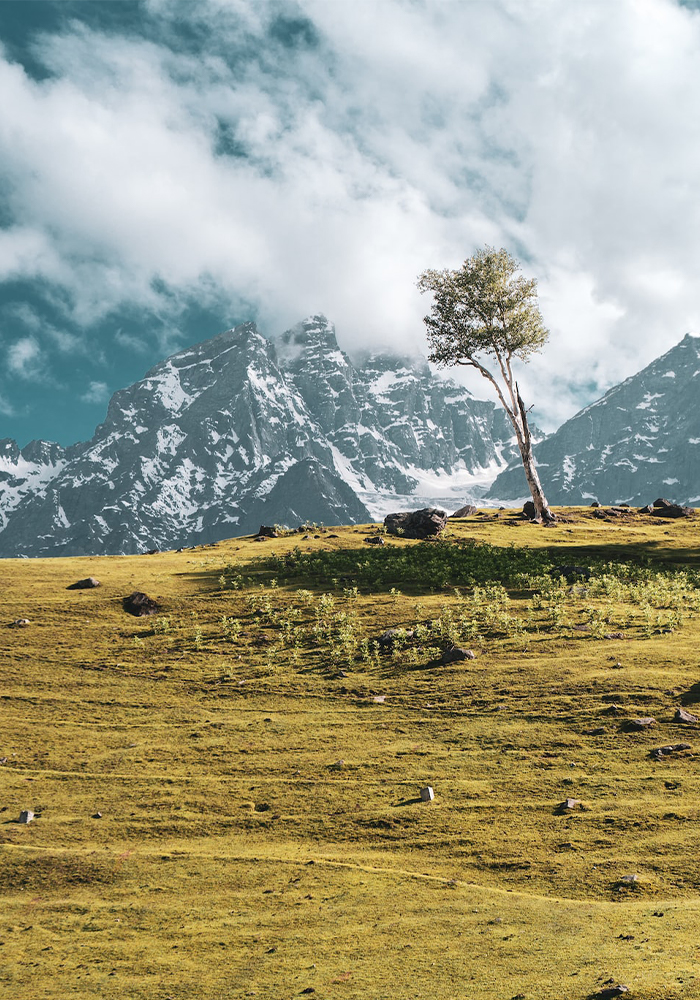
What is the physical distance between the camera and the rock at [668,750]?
1576 cm

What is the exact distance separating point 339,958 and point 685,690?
1211 cm

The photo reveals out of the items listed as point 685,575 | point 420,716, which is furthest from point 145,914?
point 685,575

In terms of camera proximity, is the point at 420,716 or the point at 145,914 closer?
the point at 145,914

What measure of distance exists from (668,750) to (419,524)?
32.0m

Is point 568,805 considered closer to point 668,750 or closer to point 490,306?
point 668,750

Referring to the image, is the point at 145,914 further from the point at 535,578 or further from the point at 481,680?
the point at 535,578

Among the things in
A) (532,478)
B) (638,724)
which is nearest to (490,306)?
(532,478)

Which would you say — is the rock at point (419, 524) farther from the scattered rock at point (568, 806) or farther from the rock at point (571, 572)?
the scattered rock at point (568, 806)

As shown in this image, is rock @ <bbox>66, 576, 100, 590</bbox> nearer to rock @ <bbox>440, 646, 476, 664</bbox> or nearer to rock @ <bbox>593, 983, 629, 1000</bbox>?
rock @ <bbox>440, 646, 476, 664</bbox>

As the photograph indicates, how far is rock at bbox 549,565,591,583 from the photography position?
3450 cm

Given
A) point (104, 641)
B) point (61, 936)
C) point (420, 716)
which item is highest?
point (104, 641)

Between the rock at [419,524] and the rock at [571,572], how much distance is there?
11.7m

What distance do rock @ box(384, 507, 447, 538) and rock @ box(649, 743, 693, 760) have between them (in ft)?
100.0

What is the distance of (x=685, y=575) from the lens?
112 ft
